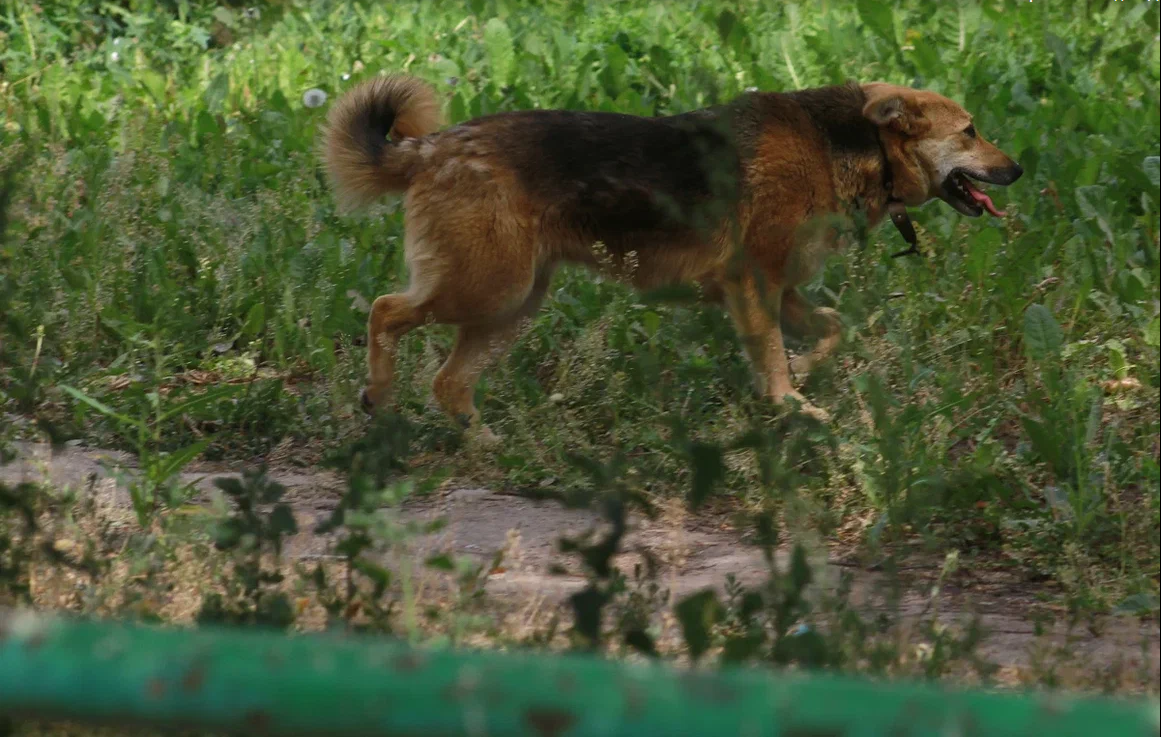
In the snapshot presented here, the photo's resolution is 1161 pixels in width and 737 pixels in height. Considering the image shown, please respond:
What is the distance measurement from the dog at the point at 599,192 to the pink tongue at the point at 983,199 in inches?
4.0

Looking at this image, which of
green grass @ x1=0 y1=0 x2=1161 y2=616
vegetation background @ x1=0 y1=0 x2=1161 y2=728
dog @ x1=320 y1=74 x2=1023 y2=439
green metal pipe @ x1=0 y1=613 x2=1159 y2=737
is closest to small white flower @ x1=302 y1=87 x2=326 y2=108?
vegetation background @ x1=0 y1=0 x2=1161 y2=728

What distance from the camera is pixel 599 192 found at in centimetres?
506

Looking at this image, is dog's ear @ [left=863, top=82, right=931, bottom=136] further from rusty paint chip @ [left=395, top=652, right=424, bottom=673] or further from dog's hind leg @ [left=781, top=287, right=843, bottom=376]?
rusty paint chip @ [left=395, top=652, right=424, bottom=673]

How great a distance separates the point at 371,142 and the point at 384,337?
2.16 feet

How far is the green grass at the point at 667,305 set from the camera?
4035 millimetres

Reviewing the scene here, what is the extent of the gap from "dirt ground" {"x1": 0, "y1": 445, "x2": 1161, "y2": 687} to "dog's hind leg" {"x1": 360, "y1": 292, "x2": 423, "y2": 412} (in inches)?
15.7

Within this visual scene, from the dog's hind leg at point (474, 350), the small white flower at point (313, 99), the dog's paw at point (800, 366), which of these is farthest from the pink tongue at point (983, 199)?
the small white flower at point (313, 99)

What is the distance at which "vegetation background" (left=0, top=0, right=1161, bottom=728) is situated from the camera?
3811 mm

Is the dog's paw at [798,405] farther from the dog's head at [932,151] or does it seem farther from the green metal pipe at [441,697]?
the green metal pipe at [441,697]

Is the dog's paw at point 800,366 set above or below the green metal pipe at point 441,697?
above

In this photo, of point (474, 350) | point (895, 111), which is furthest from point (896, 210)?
point (474, 350)

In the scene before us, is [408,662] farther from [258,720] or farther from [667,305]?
[667,305]

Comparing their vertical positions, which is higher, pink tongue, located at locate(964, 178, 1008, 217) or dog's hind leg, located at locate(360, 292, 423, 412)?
pink tongue, located at locate(964, 178, 1008, 217)

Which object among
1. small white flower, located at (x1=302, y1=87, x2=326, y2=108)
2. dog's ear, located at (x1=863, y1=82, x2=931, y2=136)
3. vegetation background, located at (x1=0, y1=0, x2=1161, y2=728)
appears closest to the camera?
vegetation background, located at (x1=0, y1=0, x2=1161, y2=728)
